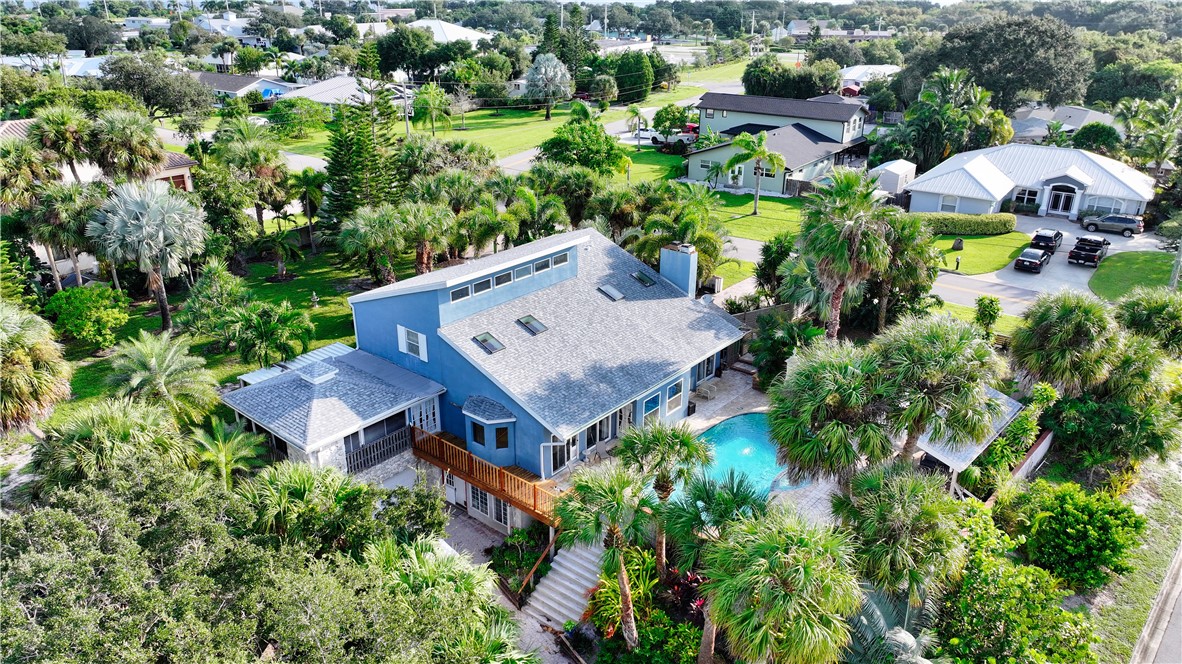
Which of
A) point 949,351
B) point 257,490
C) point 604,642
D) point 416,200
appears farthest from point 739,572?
point 416,200

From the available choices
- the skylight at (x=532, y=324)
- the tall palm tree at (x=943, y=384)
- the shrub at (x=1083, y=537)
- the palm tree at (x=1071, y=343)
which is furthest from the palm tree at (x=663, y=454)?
the palm tree at (x=1071, y=343)

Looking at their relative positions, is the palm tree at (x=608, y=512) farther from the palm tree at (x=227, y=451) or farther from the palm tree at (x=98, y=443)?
the palm tree at (x=98, y=443)

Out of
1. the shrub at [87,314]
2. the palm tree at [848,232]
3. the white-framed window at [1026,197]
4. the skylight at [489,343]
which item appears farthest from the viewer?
the white-framed window at [1026,197]

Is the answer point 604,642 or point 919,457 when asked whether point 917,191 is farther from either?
point 604,642

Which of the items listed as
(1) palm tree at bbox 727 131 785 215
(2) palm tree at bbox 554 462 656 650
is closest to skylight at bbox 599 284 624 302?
(2) palm tree at bbox 554 462 656 650

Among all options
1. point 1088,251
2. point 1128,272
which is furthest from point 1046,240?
point 1128,272

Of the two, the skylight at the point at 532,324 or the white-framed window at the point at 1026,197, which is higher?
the skylight at the point at 532,324

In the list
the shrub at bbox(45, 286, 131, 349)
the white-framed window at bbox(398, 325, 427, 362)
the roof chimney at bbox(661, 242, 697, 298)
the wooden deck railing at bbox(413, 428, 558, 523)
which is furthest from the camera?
the shrub at bbox(45, 286, 131, 349)

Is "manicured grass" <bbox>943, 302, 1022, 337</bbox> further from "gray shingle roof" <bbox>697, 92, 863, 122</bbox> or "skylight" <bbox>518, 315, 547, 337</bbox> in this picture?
"gray shingle roof" <bbox>697, 92, 863, 122</bbox>
